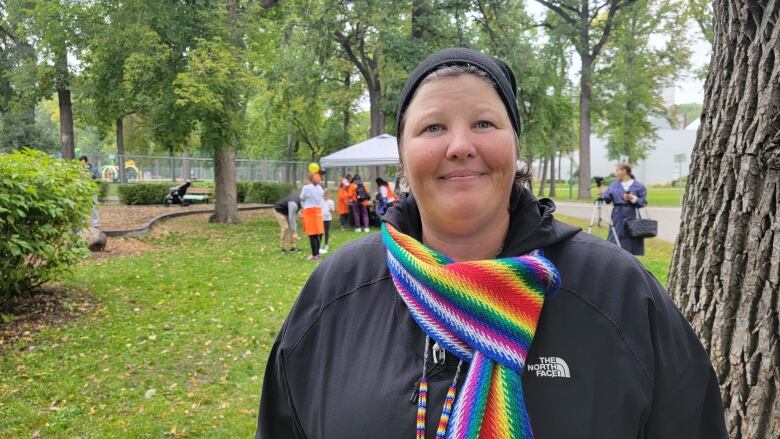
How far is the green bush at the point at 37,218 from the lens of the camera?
5.90m

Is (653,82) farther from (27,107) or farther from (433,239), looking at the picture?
(433,239)

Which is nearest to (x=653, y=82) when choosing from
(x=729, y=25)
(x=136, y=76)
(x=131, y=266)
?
(x=136, y=76)

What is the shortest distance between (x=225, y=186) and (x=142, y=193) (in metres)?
9.31

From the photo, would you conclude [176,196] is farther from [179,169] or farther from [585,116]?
[585,116]

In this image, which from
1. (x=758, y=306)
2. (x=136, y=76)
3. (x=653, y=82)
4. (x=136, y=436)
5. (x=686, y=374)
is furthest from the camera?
(x=653, y=82)

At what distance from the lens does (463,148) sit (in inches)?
55.2

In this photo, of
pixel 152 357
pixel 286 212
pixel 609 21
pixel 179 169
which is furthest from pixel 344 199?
pixel 179 169

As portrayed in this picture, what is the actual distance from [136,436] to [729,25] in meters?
4.36

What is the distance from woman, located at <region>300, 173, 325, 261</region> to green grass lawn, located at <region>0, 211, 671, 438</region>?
1439 millimetres

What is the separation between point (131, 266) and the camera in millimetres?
9906

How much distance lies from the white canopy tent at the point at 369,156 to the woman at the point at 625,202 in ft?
23.4

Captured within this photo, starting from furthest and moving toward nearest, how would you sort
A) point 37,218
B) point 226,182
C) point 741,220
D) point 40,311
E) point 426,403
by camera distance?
point 226,182, point 40,311, point 37,218, point 741,220, point 426,403

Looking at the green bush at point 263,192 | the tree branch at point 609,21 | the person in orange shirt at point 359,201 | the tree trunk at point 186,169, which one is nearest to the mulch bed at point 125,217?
the green bush at point 263,192

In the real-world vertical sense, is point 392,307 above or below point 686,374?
above
